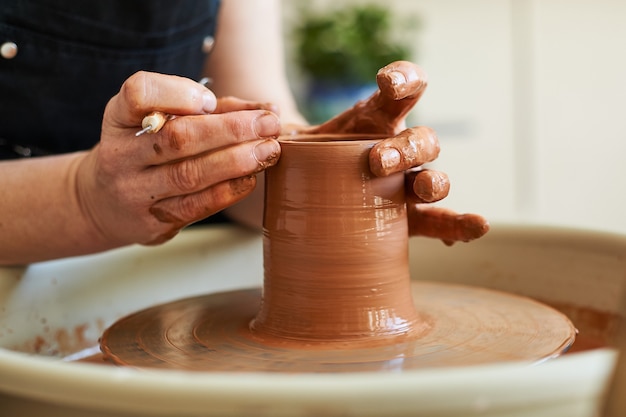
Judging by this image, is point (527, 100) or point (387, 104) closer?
point (387, 104)

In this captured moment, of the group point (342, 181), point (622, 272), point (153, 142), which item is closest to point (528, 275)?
point (622, 272)

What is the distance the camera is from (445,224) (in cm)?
96

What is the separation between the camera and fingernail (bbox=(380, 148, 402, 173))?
816 mm

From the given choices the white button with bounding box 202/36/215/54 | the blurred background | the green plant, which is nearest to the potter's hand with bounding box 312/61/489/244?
the white button with bounding box 202/36/215/54

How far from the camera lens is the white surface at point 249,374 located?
508 millimetres

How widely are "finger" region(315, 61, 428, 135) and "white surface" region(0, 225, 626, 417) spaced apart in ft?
1.01

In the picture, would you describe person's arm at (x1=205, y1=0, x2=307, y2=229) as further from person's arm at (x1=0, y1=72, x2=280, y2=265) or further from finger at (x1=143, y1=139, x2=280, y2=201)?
finger at (x1=143, y1=139, x2=280, y2=201)

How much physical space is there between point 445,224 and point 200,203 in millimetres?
288

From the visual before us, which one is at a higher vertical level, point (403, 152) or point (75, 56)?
point (75, 56)

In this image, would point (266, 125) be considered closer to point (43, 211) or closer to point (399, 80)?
point (399, 80)

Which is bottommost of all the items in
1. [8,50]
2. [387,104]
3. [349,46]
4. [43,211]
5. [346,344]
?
[346,344]

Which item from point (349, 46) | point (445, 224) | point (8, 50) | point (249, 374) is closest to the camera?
point (249, 374)

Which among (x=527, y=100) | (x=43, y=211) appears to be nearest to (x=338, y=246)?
(x=43, y=211)

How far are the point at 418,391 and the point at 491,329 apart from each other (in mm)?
390
